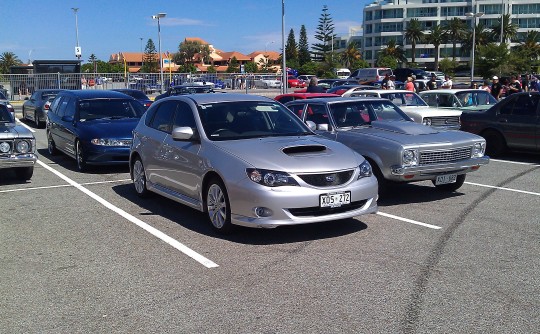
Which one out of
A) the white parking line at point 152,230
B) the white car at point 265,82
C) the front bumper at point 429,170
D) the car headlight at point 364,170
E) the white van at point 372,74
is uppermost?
the white van at point 372,74

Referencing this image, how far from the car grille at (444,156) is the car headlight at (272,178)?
2.87 m

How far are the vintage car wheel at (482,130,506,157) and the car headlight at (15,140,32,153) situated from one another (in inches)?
387

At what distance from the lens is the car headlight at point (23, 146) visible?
34.0ft

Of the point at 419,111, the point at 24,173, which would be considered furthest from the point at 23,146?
the point at 419,111

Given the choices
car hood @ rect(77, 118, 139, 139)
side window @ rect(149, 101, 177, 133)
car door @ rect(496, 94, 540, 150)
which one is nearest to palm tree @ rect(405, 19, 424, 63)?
car door @ rect(496, 94, 540, 150)

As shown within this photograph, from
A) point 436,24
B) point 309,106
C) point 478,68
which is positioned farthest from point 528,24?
point 309,106

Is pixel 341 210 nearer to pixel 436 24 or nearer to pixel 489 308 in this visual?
pixel 489 308

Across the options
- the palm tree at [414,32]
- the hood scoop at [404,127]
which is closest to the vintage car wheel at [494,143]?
the hood scoop at [404,127]

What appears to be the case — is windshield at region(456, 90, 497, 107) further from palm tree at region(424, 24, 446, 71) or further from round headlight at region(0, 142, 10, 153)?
palm tree at region(424, 24, 446, 71)

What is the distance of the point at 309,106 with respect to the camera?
33.7ft

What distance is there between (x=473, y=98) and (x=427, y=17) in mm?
91389

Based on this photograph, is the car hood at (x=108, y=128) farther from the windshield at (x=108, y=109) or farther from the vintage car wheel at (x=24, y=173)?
the vintage car wheel at (x=24, y=173)

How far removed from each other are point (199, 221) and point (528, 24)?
101289mm

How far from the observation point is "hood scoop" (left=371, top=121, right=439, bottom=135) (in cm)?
916
